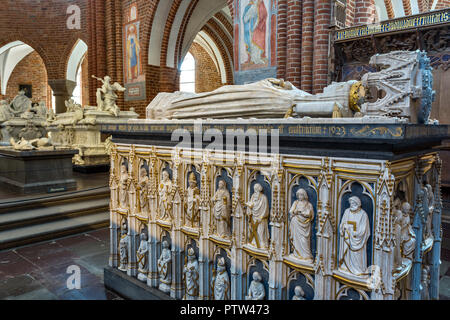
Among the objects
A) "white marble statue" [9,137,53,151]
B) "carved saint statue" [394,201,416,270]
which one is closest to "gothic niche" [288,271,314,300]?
"carved saint statue" [394,201,416,270]

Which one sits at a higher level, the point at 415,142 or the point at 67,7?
the point at 67,7

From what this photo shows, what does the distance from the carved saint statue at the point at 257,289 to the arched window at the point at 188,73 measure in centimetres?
1714

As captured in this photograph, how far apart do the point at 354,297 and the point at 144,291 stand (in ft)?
5.02

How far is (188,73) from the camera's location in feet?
60.8

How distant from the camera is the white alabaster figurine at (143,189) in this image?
8.39ft

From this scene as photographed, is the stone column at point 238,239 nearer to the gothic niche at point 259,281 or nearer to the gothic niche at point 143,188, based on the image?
the gothic niche at point 259,281

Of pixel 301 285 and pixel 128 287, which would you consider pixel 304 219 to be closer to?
pixel 301 285

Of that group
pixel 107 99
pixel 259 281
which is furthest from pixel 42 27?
pixel 259 281

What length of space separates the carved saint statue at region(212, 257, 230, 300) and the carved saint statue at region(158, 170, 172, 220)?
1.69 feet

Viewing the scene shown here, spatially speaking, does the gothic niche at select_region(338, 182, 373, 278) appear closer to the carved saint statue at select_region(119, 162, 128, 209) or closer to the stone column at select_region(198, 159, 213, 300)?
the stone column at select_region(198, 159, 213, 300)

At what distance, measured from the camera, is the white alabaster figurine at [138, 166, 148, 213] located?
8.39 ft

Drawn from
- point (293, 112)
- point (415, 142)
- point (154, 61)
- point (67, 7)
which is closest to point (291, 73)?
point (293, 112)
